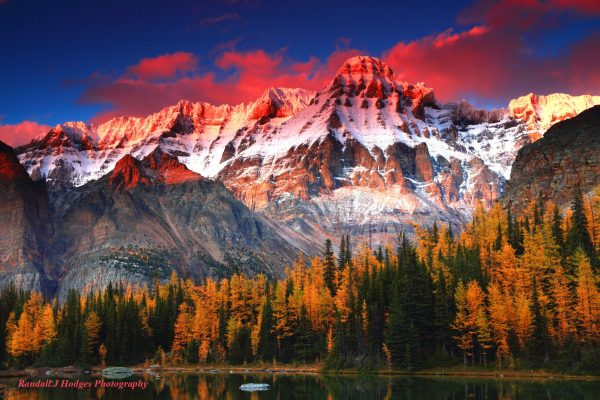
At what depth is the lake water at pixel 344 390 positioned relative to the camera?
3664 inches

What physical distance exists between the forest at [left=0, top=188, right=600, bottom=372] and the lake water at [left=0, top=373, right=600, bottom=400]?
9.83 meters

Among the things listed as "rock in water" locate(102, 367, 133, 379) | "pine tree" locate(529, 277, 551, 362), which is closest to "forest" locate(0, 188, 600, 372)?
"pine tree" locate(529, 277, 551, 362)

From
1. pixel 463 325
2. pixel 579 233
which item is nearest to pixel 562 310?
pixel 463 325

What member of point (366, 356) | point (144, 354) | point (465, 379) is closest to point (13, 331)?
point (144, 354)

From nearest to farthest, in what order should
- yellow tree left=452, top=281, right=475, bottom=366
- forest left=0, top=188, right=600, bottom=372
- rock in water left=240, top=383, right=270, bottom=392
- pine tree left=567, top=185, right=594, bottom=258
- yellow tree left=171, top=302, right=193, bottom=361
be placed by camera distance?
rock in water left=240, top=383, right=270, bottom=392 < forest left=0, top=188, right=600, bottom=372 < yellow tree left=452, top=281, right=475, bottom=366 < pine tree left=567, top=185, right=594, bottom=258 < yellow tree left=171, top=302, right=193, bottom=361

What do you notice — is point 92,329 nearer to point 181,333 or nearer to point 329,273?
point 181,333

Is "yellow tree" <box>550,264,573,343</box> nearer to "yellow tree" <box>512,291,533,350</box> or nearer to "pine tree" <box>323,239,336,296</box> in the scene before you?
"yellow tree" <box>512,291,533,350</box>

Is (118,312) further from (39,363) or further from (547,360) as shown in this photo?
(547,360)

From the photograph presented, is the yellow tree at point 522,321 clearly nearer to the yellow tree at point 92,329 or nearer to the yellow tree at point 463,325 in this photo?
the yellow tree at point 463,325

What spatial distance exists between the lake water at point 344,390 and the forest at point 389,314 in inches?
387

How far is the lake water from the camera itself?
93.1m

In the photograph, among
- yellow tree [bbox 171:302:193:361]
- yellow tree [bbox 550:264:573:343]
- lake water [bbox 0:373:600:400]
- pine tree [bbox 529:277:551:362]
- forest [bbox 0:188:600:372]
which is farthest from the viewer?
yellow tree [bbox 171:302:193:361]

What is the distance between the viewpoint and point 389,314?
436 feet

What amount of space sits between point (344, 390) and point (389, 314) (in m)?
29.3
